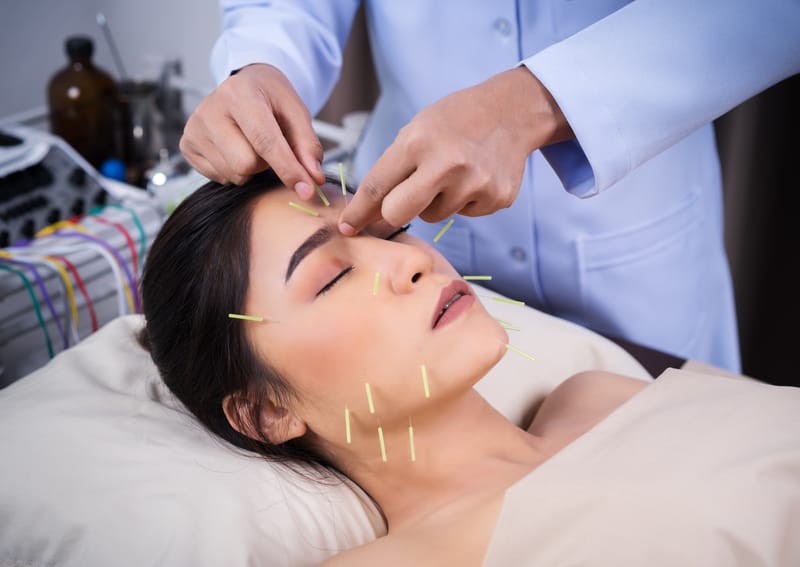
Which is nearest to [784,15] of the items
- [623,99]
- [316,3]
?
[623,99]

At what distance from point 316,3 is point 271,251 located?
599mm

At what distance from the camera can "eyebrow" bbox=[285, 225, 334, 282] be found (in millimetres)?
1059

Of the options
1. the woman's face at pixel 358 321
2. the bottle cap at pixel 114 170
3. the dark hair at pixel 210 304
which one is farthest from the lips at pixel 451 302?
the bottle cap at pixel 114 170

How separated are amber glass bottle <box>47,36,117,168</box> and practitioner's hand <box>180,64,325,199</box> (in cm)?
122

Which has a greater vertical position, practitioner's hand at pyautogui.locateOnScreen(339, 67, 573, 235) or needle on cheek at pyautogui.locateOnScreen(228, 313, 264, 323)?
practitioner's hand at pyautogui.locateOnScreen(339, 67, 573, 235)

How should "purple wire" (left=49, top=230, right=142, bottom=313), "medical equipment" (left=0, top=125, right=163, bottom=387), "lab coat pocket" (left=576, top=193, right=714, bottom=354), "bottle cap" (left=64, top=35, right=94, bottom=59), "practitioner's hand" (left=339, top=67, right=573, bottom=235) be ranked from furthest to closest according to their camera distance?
"bottle cap" (left=64, top=35, right=94, bottom=59), "purple wire" (left=49, top=230, right=142, bottom=313), "medical equipment" (left=0, top=125, right=163, bottom=387), "lab coat pocket" (left=576, top=193, right=714, bottom=354), "practitioner's hand" (left=339, top=67, right=573, bottom=235)

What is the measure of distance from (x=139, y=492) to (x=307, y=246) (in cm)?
43

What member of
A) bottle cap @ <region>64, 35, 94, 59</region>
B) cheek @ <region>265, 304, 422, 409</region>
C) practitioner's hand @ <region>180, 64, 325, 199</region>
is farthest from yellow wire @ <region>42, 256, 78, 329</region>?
bottle cap @ <region>64, 35, 94, 59</region>

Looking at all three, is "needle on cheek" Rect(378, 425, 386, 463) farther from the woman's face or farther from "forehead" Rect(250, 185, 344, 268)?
"forehead" Rect(250, 185, 344, 268)

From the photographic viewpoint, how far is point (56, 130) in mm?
2262

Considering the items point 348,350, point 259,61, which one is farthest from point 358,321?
point 259,61

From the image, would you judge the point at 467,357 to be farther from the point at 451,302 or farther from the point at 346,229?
the point at 346,229

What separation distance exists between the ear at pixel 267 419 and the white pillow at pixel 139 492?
0.06 meters

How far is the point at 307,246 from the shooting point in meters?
1.06
